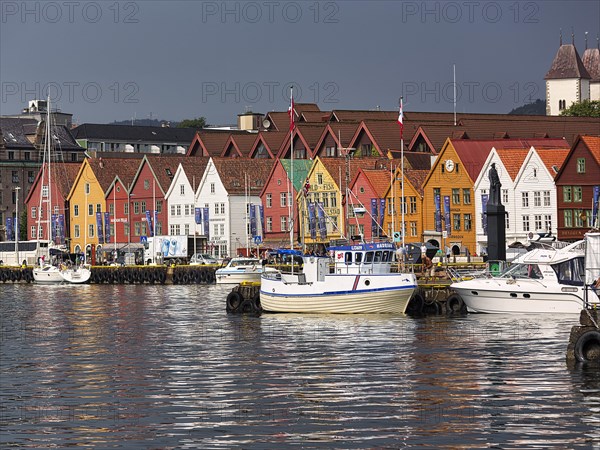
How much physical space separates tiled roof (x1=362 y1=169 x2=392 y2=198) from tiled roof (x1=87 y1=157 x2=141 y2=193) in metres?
41.2

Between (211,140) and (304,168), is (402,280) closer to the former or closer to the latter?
(304,168)

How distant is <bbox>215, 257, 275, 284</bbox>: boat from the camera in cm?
11533

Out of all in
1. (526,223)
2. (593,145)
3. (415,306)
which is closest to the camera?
(415,306)

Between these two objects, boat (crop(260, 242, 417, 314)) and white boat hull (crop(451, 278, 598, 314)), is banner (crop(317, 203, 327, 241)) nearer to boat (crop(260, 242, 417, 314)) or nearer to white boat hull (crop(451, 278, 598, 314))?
boat (crop(260, 242, 417, 314))

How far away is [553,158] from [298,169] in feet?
111

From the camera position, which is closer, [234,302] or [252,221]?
[234,302]

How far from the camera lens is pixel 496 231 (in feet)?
263

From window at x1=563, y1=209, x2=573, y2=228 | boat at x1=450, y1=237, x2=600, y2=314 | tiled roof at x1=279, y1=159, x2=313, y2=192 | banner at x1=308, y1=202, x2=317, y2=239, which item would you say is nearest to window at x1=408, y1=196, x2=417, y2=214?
banner at x1=308, y1=202, x2=317, y2=239

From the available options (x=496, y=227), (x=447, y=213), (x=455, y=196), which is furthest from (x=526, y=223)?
(x=496, y=227)

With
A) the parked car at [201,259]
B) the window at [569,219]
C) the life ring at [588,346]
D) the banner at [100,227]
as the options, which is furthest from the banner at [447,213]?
the life ring at [588,346]

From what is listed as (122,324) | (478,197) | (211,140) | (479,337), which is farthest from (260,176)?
(479,337)

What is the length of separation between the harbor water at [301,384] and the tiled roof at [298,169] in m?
77.1

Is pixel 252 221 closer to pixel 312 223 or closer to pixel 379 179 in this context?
pixel 312 223

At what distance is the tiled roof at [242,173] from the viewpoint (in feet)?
512
